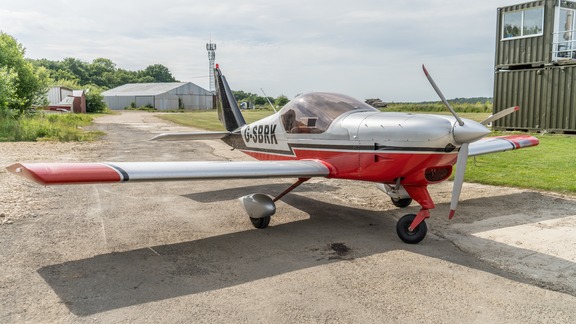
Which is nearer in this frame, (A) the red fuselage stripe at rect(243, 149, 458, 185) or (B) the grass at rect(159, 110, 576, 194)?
(A) the red fuselage stripe at rect(243, 149, 458, 185)

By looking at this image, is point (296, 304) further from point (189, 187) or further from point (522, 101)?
point (522, 101)

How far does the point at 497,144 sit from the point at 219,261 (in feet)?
22.5

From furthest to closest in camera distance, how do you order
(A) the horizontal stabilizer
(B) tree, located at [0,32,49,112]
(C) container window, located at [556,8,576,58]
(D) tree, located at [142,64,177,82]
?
(D) tree, located at [142,64,177,82] < (B) tree, located at [0,32,49,112] < (C) container window, located at [556,8,576,58] < (A) the horizontal stabilizer

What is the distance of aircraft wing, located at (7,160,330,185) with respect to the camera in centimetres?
490

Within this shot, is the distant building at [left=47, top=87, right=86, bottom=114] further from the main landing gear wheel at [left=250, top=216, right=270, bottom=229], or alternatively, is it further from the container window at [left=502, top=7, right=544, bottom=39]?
the main landing gear wheel at [left=250, top=216, right=270, bottom=229]

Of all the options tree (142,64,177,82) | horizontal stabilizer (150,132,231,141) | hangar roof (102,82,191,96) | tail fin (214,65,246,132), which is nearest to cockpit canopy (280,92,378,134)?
horizontal stabilizer (150,132,231,141)

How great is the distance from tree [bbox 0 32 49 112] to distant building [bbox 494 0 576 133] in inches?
1071

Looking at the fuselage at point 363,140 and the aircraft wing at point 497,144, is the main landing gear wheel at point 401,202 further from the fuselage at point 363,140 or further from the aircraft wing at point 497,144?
the fuselage at point 363,140

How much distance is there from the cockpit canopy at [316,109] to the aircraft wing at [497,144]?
295 centimetres

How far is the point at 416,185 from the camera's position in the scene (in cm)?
642

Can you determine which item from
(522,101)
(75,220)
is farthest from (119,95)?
(75,220)

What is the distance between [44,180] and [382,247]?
4.17m

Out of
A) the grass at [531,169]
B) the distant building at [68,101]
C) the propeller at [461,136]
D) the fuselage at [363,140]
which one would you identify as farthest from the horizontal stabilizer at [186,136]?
the distant building at [68,101]

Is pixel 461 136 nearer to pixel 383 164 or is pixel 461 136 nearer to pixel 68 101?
pixel 383 164
